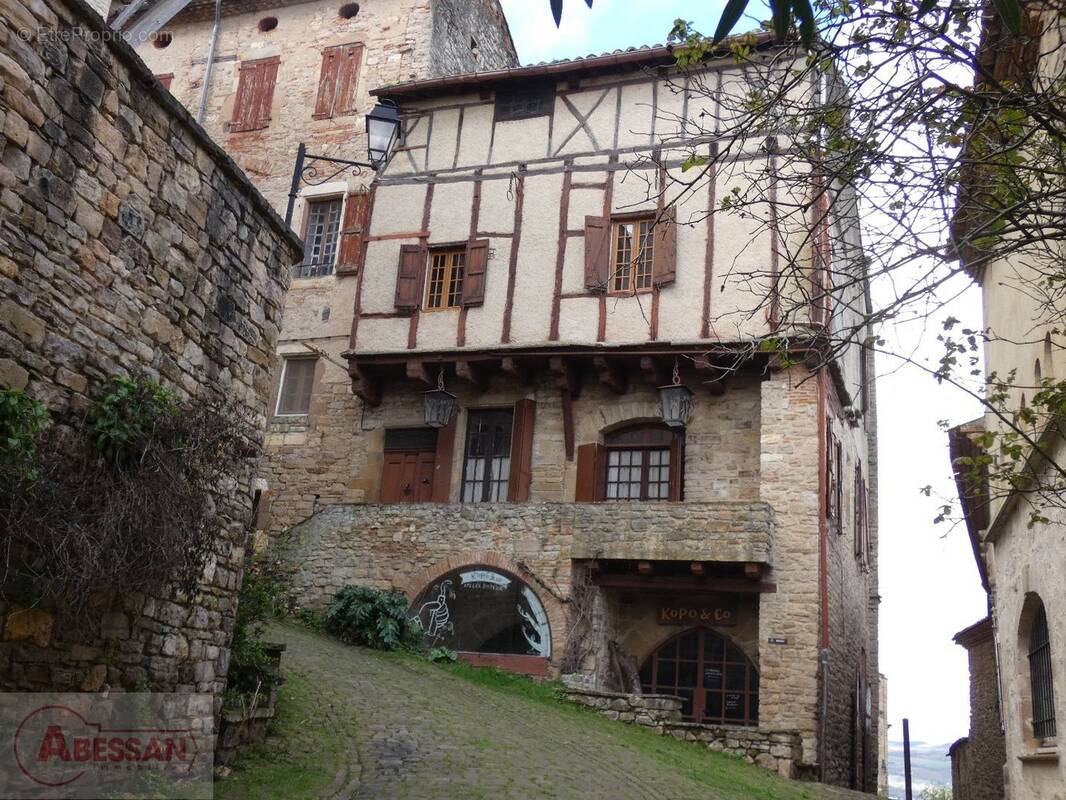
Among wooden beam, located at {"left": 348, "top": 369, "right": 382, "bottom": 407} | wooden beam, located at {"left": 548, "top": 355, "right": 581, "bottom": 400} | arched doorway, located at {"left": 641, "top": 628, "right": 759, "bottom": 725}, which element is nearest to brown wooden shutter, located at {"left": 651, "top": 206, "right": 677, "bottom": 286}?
wooden beam, located at {"left": 548, "top": 355, "right": 581, "bottom": 400}

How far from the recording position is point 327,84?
65.4ft

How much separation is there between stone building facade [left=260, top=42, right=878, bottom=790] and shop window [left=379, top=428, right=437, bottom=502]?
5 cm

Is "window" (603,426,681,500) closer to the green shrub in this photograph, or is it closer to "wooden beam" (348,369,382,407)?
the green shrub

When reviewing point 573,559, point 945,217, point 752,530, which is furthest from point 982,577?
point 945,217

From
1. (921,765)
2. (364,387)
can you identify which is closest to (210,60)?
(364,387)

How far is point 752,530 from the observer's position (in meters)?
13.2

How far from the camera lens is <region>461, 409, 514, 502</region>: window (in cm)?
1594

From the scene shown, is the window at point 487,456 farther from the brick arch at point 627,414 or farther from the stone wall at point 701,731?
the stone wall at point 701,731

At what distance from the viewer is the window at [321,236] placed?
60.5ft

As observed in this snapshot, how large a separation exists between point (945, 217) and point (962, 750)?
17.6 metres

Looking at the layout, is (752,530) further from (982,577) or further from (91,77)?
(91,77)

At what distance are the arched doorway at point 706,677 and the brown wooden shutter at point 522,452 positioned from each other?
307cm

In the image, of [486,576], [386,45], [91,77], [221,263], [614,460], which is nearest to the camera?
[91,77]

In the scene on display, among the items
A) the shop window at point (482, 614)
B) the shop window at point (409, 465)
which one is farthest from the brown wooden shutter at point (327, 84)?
the shop window at point (482, 614)
